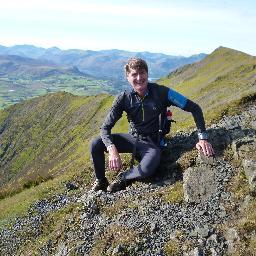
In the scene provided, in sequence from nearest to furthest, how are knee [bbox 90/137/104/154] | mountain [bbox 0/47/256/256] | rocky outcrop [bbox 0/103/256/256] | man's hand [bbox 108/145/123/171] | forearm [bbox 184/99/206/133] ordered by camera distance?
1. mountain [bbox 0/47/256/256]
2. rocky outcrop [bbox 0/103/256/256]
3. man's hand [bbox 108/145/123/171]
4. forearm [bbox 184/99/206/133]
5. knee [bbox 90/137/104/154]

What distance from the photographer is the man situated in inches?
582

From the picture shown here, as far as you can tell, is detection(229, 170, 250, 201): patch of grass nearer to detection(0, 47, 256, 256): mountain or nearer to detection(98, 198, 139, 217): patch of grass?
detection(0, 47, 256, 256): mountain

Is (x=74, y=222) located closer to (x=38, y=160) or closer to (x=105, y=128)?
(x=105, y=128)

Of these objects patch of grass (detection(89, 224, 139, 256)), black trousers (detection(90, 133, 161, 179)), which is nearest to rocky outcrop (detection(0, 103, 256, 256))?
patch of grass (detection(89, 224, 139, 256))

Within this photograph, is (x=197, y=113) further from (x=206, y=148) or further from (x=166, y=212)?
(x=166, y=212)

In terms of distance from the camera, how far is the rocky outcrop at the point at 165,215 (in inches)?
489

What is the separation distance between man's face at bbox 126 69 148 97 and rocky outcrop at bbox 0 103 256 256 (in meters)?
3.05

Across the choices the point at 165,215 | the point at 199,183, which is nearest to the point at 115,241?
the point at 165,215

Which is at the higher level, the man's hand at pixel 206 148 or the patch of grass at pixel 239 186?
the man's hand at pixel 206 148

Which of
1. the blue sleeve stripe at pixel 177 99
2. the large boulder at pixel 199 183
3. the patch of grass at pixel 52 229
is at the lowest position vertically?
the patch of grass at pixel 52 229

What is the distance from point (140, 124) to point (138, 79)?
6.01 feet

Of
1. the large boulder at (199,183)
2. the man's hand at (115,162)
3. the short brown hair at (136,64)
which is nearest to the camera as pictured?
the large boulder at (199,183)

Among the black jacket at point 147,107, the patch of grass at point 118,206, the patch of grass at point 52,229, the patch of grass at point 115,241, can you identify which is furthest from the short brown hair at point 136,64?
the patch of grass at point 52,229

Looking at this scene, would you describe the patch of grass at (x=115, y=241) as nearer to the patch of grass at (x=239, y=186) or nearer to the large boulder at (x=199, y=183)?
the large boulder at (x=199, y=183)
